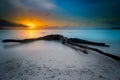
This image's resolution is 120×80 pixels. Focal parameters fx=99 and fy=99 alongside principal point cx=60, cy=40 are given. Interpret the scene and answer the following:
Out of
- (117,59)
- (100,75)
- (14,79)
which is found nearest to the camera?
(14,79)

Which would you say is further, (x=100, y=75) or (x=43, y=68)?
(x=43, y=68)

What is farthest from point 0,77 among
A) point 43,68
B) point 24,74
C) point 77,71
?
point 77,71

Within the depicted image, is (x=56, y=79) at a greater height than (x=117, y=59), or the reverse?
(x=117, y=59)

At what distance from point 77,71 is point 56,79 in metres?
0.48

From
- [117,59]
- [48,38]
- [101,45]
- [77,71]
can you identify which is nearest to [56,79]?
[77,71]

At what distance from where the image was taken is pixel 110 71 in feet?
6.15

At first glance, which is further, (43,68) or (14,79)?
(43,68)

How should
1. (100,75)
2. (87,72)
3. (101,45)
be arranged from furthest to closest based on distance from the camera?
(101,45) < (87,72) < (100,75)

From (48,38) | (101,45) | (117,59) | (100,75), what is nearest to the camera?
(100,75)

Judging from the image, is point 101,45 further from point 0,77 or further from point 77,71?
point 0,77

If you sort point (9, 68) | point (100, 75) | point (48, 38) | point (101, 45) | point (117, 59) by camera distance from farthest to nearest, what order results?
1. point (48, 38)
2. point (101, 45)
3. point (117, 59)
4. point (9, 68)
5. point (100, 75)

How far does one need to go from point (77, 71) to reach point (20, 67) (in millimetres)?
1171

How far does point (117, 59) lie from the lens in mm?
2328

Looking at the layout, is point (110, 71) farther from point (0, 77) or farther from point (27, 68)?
point (0, 77)
